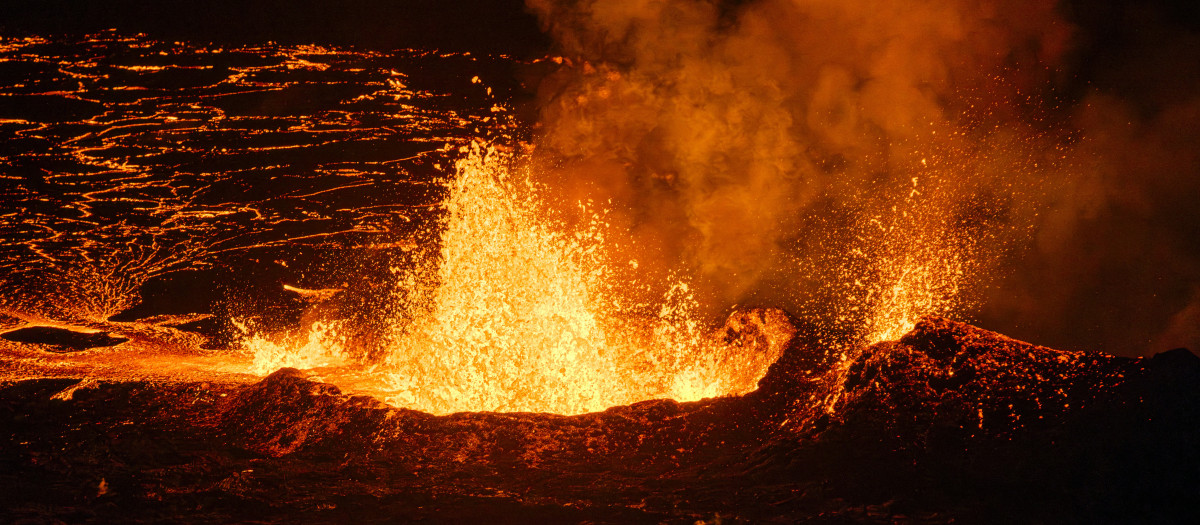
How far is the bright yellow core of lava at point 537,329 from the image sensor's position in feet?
29.7

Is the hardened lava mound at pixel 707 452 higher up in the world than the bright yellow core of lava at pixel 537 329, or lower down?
lower down

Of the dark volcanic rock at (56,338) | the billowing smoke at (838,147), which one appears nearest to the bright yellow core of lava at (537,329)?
the billowing smoke at (838,147)

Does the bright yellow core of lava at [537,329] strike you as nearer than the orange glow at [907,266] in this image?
No

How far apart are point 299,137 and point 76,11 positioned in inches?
123

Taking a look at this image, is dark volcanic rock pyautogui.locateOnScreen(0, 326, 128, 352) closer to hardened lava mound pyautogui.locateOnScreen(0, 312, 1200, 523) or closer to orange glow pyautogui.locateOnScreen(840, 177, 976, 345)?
hardened lava mound pyautogui.locateOnScreen(0, 312, 1200, 523)

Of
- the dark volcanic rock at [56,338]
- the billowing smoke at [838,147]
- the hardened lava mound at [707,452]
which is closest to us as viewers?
the hardened lava mound at [707,452]

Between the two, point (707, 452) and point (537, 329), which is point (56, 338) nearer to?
point (537, 329)

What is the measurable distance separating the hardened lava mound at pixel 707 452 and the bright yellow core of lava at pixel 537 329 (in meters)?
1.90

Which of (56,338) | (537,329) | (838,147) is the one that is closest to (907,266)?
(838,147)

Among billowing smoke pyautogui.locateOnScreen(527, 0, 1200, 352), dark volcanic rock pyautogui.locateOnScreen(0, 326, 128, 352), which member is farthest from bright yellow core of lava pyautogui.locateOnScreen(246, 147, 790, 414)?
dark volcanic rock pyautogui.locateOnScreen(0, 326, 128, 352)

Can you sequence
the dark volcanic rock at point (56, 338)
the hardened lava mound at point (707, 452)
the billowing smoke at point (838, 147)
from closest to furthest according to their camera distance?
the hardened lava mound at point (707, 452), the billowing smoke at point (838, 147), the dark volcanic rock at point (56, 338)

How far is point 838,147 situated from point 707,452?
4841mm

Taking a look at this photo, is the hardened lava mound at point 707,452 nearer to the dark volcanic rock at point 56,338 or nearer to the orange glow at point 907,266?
the orange glow at point 907,266

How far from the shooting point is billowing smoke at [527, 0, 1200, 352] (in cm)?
786
